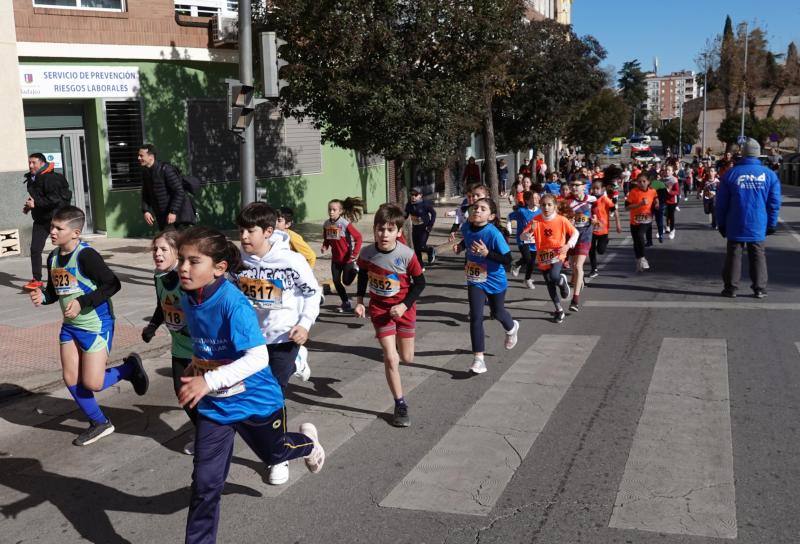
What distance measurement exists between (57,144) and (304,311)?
44.4 ft

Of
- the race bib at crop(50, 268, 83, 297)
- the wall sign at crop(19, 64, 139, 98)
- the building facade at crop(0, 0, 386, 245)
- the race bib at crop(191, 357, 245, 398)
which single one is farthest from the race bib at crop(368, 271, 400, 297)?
the wall sign at crop(19, 64, 139, 98)

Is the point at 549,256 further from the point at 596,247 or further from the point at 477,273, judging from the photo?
the point at 596,247

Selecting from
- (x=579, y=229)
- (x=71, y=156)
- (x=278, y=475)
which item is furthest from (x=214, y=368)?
(x=71, y=156)

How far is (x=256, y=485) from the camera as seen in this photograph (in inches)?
196

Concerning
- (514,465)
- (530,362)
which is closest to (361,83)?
(530,362)

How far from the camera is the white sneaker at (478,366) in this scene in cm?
738

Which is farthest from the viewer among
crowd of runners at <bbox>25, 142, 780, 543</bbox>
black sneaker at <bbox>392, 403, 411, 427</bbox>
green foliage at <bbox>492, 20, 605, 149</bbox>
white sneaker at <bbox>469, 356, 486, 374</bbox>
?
green foliage at <bbox>492, 20, 605, 149</bbox>

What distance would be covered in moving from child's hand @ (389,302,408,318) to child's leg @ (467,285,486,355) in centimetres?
136

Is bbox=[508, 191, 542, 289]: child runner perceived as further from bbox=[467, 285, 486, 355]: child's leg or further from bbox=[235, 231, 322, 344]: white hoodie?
bbox=[235, 231, 322, 344]: white hoodie

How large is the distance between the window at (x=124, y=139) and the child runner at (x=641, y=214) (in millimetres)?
10494

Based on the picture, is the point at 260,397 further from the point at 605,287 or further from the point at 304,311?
the point at 605,287

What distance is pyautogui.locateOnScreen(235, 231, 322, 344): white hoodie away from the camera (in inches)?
216

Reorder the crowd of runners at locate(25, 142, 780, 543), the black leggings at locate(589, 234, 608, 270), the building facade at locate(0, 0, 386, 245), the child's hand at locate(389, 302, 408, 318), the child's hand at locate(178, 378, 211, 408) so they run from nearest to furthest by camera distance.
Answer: the child's hand at locate(178, 378, 211, 408) < the crowd of runners at locate(25, 142, 780, 543) < the child's hand at locate(389, 302, 408, 318) < the black leggings at locate(589, 234, 608, 270) < the building facade at locate(0, 0, 386, 245)

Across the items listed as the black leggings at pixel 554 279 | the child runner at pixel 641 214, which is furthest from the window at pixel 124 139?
the black leggings at pixel 554 279
